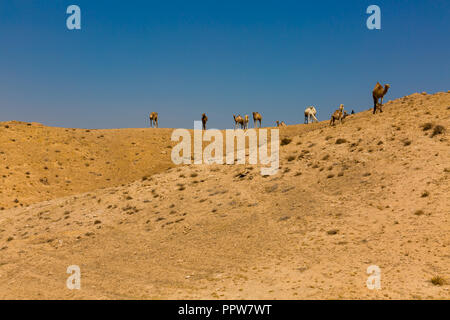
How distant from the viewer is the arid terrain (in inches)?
482

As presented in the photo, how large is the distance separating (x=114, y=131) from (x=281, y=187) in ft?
135

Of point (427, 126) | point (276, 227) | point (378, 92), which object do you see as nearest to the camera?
point (276, 227)

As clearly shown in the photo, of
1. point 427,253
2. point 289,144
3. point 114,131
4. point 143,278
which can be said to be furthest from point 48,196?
point 427,253

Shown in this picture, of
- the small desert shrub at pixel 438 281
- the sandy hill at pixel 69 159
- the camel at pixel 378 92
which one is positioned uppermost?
the camel at pixel 378 92

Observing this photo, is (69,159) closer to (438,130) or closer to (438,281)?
(438,130)

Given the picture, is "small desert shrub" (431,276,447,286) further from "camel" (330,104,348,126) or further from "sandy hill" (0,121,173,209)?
"sandy hill" (0,121,173,209)

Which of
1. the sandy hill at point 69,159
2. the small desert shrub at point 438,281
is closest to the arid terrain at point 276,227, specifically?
the small desert shrub at point 438,281

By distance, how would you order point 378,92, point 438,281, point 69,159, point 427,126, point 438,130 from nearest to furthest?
1. point 438,281
2. point 438,130
3. point 427,126
4. point 378,92
5. point 69,159

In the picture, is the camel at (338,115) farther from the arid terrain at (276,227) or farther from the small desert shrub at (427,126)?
the small desert shrub at (427,126)

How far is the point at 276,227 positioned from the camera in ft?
56.2

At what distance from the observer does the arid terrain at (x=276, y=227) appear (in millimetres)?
12242

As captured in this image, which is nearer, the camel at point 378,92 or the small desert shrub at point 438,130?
the small desert shrub at point 438,130

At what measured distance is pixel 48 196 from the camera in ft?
125

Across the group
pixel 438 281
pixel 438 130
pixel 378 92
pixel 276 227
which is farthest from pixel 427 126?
pixel 438 281
